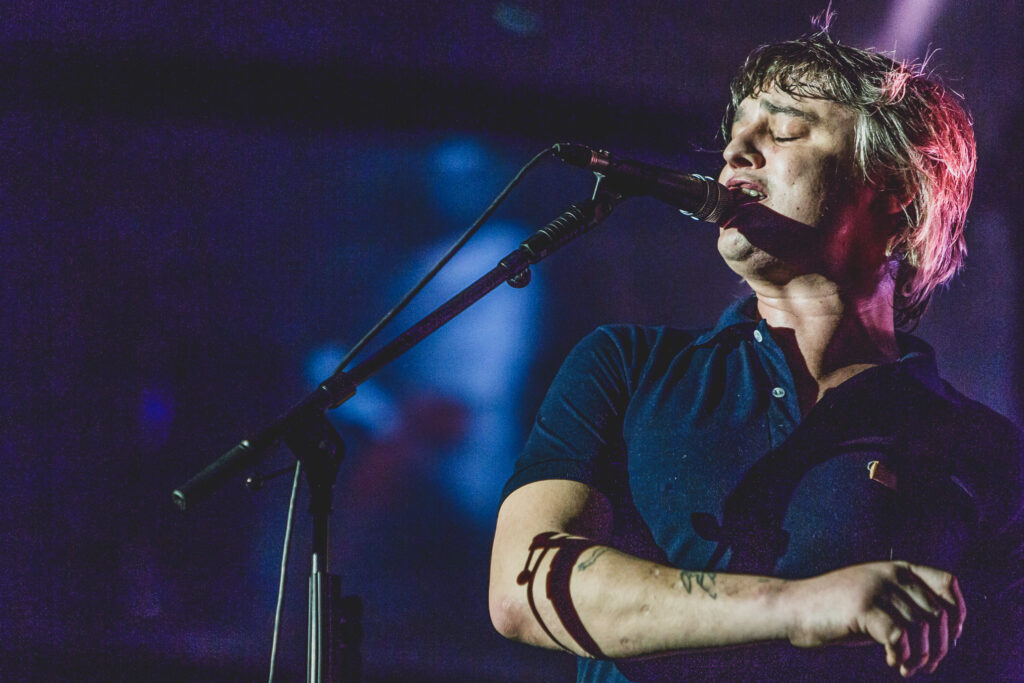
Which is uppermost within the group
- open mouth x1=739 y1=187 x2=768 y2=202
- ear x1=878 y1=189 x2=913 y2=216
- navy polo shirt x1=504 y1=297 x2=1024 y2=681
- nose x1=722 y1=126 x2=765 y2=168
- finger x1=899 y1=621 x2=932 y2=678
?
nose x1=722 y1=126 x2=765 y2=168

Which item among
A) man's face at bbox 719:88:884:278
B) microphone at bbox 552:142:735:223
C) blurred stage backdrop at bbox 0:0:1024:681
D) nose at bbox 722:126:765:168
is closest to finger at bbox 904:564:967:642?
microphone at bbox 552:142:735:223

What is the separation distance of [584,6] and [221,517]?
2.24 metres

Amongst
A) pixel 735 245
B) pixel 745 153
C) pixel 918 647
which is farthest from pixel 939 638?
pixel 745 153

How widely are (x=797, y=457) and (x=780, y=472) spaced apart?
0.06 meters

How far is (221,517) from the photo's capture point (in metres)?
2.77

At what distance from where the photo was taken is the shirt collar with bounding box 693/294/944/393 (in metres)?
1.94

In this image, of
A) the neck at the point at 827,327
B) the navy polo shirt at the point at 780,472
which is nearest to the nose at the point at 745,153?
the neck at the point at 827,327

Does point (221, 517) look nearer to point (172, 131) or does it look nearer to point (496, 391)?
point (496, 391)

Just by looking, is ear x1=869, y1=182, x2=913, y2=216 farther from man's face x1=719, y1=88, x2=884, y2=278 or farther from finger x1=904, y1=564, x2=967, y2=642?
finger x1=904, y1=564, x2=967, y2=642

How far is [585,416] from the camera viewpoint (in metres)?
1.85

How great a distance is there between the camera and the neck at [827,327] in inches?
78.9

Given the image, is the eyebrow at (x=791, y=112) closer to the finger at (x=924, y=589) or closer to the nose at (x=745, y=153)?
the nose at (x=745, y=153)

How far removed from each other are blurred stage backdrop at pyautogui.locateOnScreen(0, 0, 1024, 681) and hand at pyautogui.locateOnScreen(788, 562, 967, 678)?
5.31 ft

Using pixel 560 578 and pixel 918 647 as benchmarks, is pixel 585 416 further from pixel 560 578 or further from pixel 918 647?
pixel 918 647
